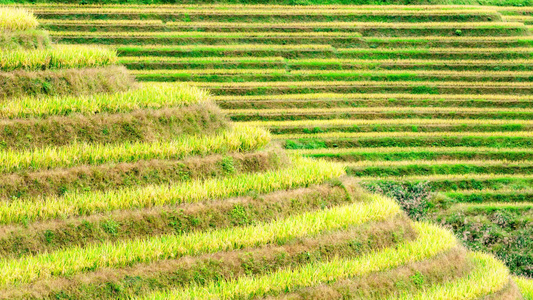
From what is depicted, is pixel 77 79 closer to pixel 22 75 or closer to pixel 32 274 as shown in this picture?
pixel 22 75

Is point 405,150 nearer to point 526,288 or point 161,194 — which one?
point 526,288

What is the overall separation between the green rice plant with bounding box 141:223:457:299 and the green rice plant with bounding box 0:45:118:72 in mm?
5062

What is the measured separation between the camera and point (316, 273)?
9.19 m

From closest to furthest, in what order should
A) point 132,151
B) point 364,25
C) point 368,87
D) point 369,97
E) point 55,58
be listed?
point 132,151, point 55,58, point 369,97, point 368,87, point 364,25

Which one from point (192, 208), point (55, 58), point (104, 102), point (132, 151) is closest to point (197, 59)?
point (55, 58)

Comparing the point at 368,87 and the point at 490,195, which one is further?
the point at 368,87

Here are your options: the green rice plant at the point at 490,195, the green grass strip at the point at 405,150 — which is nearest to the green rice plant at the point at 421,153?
the green grass strip at the point at 405,150

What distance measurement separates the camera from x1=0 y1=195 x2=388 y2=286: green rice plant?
8.27 meters

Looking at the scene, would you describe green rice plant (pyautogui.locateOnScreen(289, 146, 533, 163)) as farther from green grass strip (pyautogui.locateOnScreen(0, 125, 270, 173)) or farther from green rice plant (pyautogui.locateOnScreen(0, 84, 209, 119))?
green grass strip (pyautogui.locateOnScreen(0, 125, 270, 173))

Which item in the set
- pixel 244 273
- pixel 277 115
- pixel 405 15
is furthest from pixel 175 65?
pixel 244 273

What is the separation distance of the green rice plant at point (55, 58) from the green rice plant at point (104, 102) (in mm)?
735

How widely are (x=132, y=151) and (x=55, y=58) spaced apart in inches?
99.2

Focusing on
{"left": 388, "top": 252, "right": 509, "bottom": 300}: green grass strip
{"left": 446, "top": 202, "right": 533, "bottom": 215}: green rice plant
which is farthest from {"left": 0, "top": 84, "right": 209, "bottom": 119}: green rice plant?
{"left": 446, "top": 202, "right": 533, "bottom": 215}: green rice plant

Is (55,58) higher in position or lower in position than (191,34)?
higher
